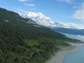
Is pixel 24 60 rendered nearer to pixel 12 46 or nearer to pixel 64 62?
pixel 12 46

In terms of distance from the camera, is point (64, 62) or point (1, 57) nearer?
point (1, 57)

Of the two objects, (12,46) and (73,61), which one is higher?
(12,46)

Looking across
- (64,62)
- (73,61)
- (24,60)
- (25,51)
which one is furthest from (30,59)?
(73,61)

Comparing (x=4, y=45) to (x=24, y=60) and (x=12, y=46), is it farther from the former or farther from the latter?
(x=24, y=60)

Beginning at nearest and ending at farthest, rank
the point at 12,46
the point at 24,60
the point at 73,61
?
the point at 24,60 < the point at 12,46 < the point at 73,61

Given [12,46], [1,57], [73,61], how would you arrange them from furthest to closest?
[73,61] < [12,46] < [1,57]

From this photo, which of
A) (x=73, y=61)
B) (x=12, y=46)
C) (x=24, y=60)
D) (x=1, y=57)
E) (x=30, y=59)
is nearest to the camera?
(x=1, y=57)

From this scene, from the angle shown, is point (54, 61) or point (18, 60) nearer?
point (18, 60)

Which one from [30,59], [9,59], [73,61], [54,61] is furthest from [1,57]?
[73,61]

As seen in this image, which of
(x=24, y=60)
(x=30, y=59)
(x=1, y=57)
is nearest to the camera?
(x=1, y=57)
